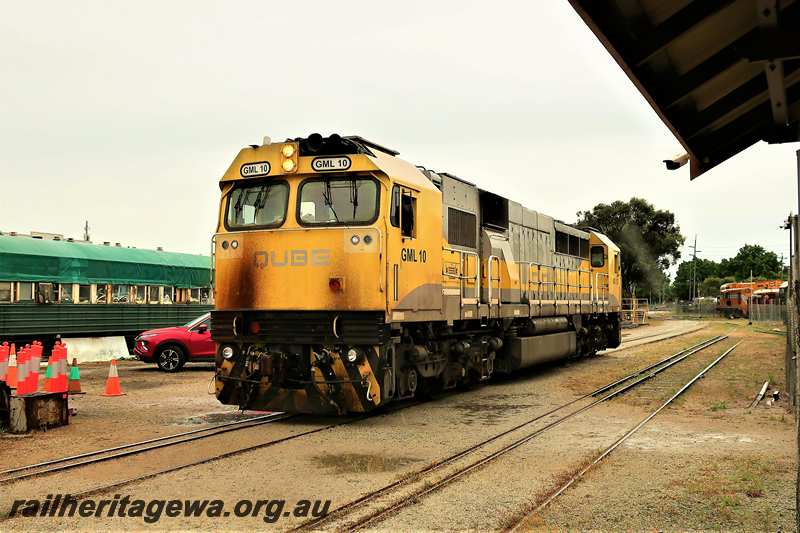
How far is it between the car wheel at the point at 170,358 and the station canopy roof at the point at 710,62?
49.7ft

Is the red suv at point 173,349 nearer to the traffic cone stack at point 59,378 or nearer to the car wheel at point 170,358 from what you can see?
the car wheel at point 170,358

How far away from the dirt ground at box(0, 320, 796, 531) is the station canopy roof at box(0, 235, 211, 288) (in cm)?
862

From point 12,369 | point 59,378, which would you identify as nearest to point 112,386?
point 12,369

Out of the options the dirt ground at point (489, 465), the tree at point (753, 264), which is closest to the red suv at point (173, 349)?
the dirt ground at point (489, 465)

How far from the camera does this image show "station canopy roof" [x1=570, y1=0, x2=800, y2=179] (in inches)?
190

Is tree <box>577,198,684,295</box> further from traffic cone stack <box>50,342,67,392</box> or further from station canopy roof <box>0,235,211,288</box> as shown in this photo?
traffic cone stack <box>50,342,67,392</box>

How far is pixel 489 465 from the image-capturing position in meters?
7.98

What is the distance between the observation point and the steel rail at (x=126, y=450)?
750cm

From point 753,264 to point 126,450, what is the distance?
465 ft

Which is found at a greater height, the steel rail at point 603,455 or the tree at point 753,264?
the tree at point 753,264

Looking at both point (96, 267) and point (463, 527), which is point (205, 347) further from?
point (463, 527)

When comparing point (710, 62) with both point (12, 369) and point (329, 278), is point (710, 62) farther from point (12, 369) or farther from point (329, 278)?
point (12, 369)

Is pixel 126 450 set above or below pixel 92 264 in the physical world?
below

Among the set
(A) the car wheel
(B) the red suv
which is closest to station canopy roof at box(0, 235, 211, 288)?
(B) the red suv
